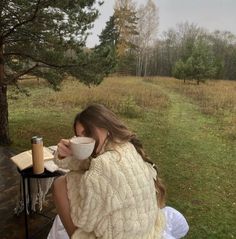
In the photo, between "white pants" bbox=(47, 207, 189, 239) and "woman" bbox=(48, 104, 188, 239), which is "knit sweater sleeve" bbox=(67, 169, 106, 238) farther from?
"white pants" bbox=(47, 207, 189, 239)

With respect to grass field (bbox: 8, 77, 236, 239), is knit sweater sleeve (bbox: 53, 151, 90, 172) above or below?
above

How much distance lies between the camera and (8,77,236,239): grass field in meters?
4.71

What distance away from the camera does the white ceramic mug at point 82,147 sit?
153 cm

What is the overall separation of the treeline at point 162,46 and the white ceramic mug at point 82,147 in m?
23.0

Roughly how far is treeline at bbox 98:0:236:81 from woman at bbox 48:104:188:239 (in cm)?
2288

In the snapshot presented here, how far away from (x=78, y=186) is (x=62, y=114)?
927 centimetres

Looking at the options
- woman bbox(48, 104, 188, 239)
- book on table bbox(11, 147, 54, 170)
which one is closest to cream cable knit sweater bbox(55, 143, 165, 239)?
woman bbox(48, 104, 188, 239)

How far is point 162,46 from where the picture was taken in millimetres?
40094

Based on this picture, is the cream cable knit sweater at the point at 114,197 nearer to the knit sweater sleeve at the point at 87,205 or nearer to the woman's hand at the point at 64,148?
the knit sweater sleeve at the point at 87,205

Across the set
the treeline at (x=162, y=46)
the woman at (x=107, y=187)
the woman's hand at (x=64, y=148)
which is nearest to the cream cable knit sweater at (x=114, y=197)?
the woman at (x=107, y=187)

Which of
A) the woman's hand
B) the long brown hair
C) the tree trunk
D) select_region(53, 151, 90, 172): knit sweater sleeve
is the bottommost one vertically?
the tree trunk

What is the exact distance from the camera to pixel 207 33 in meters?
38.7

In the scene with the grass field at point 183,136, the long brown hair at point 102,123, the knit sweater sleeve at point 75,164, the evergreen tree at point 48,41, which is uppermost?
the evergreen tree at point 48,41

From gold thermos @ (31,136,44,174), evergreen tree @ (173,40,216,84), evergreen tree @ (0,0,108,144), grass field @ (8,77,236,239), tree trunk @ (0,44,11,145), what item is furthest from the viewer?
evergreen tree @ (173,40,216,84)
